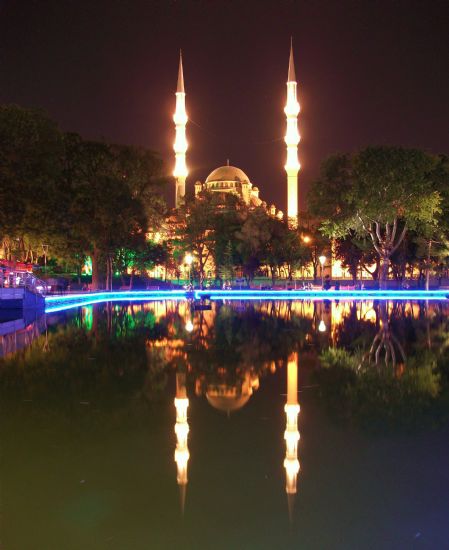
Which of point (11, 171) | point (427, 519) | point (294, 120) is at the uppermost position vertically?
point (294, 120)

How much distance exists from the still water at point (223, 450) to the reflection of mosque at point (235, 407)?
25mm

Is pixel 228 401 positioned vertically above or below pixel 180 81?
below

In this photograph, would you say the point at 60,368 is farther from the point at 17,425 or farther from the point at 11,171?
the point at 11,171

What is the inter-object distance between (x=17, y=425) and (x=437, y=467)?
3.93 meters

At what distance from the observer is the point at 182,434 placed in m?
6.41

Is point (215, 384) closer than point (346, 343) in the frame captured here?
Yes

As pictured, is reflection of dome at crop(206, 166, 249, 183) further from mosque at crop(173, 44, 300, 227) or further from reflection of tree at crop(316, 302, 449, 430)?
reflection of tree at crop(316, 302, 449, 430)

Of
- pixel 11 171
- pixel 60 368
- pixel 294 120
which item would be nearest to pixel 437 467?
pixel 60 368

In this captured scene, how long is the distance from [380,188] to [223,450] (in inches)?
1359

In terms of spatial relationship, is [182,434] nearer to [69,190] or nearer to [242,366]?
[242,366]

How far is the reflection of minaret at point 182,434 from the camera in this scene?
5109 millimetres

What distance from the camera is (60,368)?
34.1 ft

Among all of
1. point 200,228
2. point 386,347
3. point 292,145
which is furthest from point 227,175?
point 386,347

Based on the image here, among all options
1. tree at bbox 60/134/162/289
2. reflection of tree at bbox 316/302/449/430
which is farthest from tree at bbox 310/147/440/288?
reflection of tree at bbox 316/302/449/430
